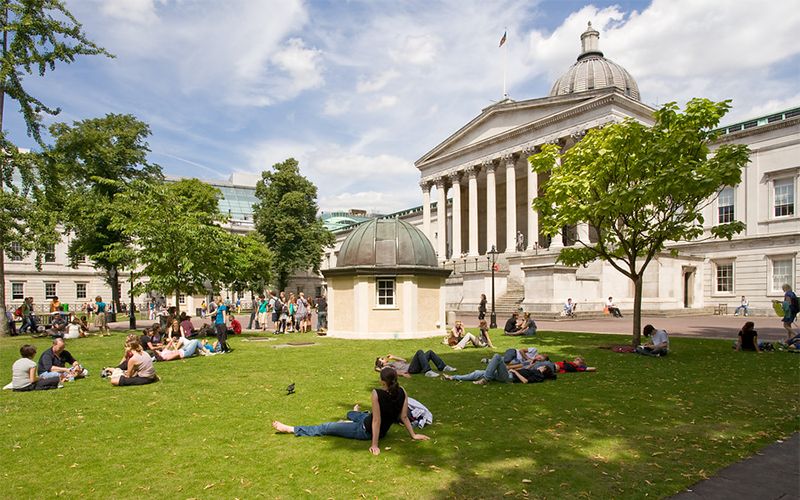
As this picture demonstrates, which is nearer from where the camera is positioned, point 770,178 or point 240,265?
point 240,265

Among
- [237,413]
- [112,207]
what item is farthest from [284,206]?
[237,413]

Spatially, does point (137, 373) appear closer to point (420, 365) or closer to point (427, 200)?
point (420, 365)

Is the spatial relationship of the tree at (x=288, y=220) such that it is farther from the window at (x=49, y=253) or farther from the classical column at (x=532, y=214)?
the classical column at (x=532, y=214)

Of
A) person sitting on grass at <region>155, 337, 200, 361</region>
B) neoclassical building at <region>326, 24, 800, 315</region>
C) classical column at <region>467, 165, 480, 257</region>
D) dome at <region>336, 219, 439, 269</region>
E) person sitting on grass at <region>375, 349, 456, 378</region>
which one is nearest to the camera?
person sitting on grass at <region>375, 349, 456, 378</region>

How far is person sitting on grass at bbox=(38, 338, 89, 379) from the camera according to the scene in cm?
1080

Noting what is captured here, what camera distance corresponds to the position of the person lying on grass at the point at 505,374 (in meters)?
10.2

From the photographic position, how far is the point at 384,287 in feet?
63.9

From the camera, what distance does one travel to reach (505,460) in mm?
5789

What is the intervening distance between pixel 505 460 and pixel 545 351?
33.0ft

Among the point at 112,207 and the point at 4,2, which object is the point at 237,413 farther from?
the point at 4,2

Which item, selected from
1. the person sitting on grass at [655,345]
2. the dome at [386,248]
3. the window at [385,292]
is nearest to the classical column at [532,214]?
the dome at [386,248]

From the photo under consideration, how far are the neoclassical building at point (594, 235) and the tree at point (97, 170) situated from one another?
23926mm

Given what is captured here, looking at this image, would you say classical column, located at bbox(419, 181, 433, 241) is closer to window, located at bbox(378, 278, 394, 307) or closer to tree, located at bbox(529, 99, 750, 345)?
window, located at bbox(378, 278, 394, 307)

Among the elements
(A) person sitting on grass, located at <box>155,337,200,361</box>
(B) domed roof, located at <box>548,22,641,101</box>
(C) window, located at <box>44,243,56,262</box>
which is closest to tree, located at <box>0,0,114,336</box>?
(C) window, located at <box>44,243,56,262</box>
